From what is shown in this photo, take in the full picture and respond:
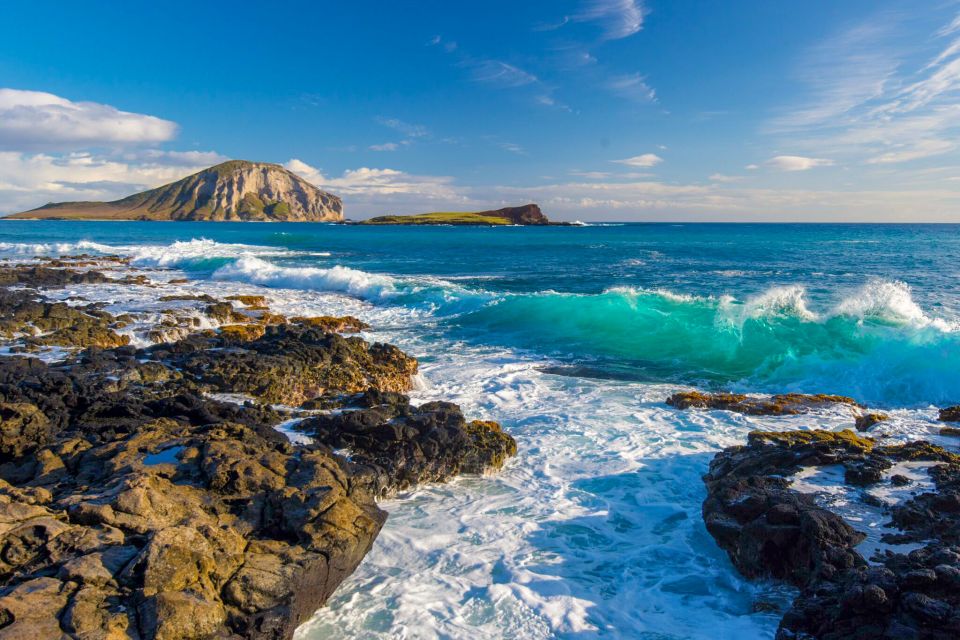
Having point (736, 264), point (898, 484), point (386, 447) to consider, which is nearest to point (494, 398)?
point (386, 447)

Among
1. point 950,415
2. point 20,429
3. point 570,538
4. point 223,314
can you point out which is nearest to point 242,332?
point 223,314

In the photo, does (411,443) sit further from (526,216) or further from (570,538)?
(526,216)

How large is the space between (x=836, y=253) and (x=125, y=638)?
63415 millimetres

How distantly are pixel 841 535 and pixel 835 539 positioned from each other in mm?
128

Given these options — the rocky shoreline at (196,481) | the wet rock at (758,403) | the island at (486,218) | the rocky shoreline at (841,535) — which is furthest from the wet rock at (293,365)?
the island at (486,218)

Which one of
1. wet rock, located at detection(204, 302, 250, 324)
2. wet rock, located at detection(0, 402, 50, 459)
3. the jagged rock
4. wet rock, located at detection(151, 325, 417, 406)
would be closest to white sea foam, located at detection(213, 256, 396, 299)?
wet rock, located at detection(204, 302, 250, 324)

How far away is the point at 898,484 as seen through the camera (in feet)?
24.8

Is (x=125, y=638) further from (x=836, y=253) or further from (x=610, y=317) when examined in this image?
(x=836, y=253)

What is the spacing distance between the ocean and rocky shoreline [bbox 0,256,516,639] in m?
0.66

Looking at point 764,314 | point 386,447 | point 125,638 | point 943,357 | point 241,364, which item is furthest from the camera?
point 764,314

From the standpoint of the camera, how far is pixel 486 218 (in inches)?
6929

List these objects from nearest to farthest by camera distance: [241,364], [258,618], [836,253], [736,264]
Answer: [258,618], [241,364], [736,264], [836,253]

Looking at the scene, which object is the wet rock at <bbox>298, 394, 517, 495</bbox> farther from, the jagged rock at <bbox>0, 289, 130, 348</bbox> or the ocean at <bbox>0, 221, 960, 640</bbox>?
the jagged rock at <bbox>0, 289, 130, 348</bbox>

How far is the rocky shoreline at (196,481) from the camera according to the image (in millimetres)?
4363
